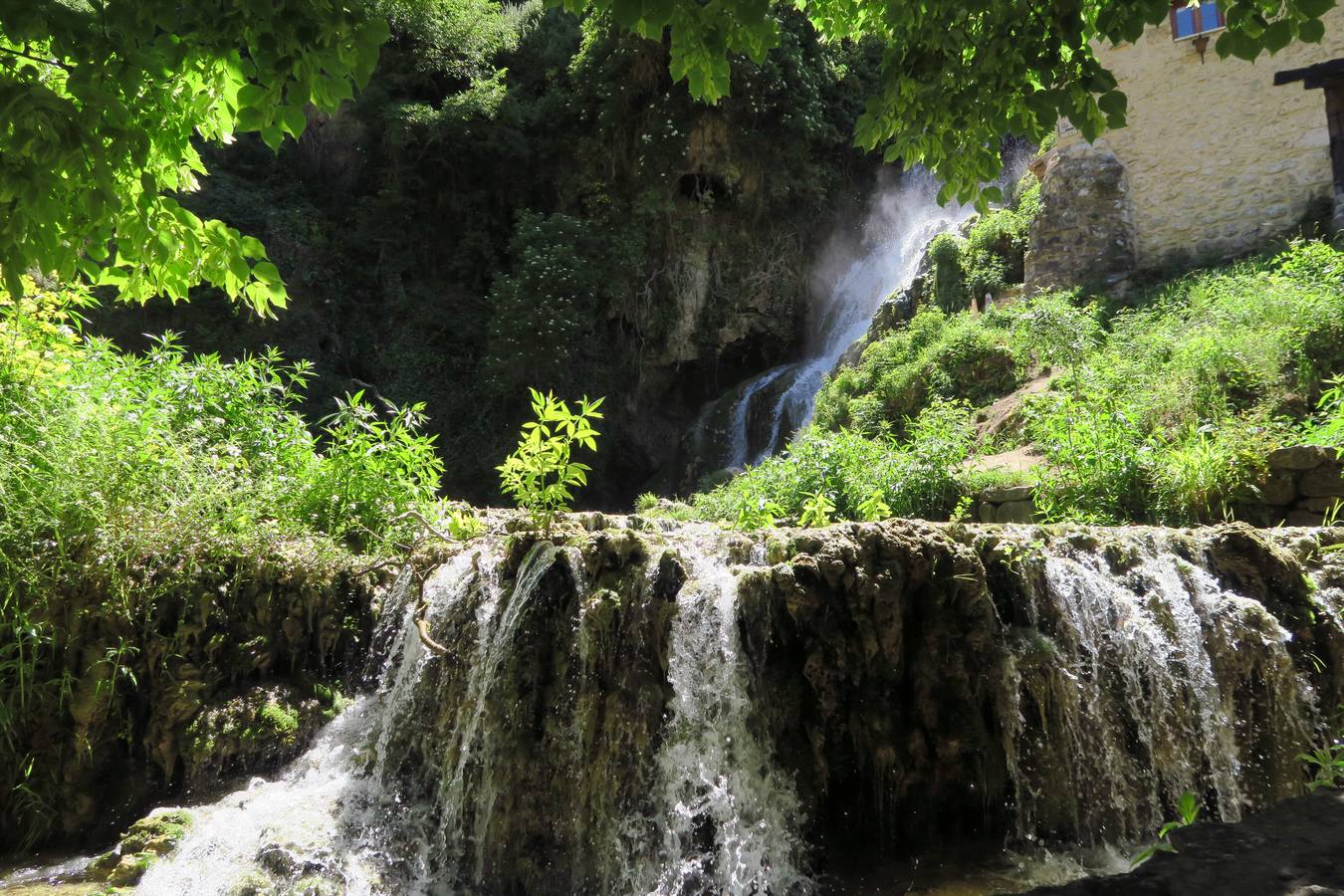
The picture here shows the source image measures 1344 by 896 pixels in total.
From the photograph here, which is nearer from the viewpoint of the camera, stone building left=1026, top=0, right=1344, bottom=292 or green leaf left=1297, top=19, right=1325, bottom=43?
green leaf left=1297, top=19, right=1325, bottom=43

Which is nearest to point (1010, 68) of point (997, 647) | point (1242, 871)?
point (997, 647)

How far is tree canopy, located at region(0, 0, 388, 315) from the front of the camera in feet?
7.47

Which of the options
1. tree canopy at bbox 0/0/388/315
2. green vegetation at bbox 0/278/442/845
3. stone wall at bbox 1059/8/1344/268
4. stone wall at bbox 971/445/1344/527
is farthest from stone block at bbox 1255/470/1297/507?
stone wall at bbox 1059/8/1344/268

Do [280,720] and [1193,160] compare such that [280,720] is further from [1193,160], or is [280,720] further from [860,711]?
[1193,160]

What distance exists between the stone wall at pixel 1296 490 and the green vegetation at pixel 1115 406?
0.08m

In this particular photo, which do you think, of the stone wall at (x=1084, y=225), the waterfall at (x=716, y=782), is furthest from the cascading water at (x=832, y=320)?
the waterfall at (x=716, y=782)

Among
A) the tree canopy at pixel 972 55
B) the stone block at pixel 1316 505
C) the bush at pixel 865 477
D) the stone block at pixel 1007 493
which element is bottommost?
the stone block at pixel 1316 505

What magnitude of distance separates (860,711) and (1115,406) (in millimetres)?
4584

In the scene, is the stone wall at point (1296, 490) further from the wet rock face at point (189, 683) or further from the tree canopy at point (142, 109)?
the tree canopy at point (142, 109)

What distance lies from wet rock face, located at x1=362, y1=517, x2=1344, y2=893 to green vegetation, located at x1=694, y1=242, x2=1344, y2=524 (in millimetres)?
1906

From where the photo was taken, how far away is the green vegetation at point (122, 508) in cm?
448

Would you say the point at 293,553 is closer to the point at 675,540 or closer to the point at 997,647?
the point at 675,540

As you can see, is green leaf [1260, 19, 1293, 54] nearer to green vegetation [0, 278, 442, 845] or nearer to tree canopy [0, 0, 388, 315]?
tree canopy [0, 0, 388, 315]

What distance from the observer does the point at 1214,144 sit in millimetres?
11781
